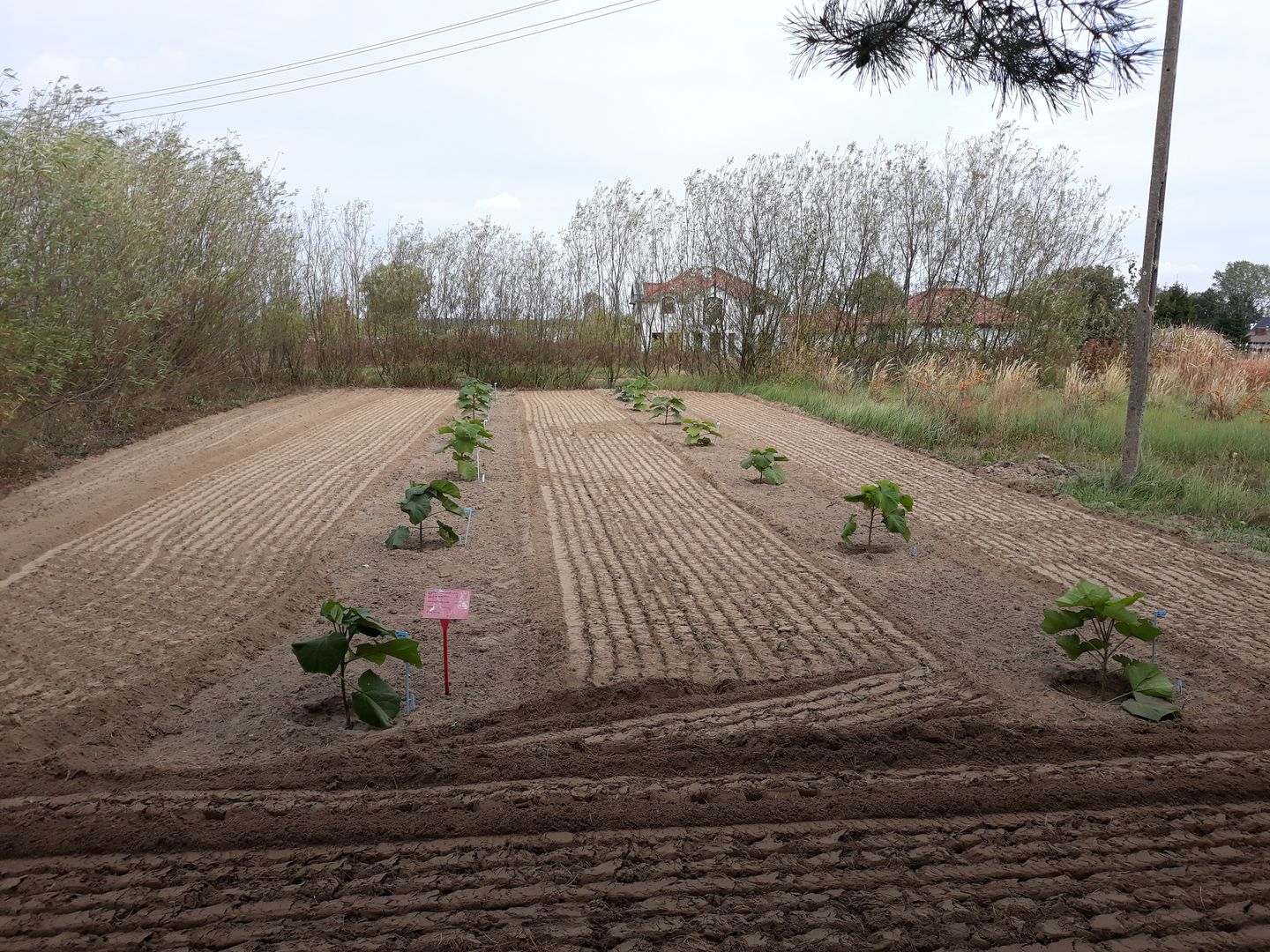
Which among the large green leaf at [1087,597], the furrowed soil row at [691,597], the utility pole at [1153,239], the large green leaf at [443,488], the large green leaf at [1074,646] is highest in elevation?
the utility pole at [1153,239]

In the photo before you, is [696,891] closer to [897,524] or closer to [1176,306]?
[897,524]

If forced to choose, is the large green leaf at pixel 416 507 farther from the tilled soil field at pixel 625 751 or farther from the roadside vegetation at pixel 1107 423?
the roadside vegetation at pixel 1107 423

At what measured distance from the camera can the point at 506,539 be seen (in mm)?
6371

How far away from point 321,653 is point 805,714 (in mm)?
1941

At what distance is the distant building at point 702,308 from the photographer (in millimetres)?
19750

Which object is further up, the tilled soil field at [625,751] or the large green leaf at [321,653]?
the large green leaf at [321,653]

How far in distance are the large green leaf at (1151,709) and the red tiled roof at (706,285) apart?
16.5 m

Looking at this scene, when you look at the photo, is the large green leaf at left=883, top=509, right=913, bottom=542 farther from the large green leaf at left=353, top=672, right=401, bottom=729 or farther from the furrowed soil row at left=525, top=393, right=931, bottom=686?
the large green leaf at left=353, top=672, right=401, bottom=729

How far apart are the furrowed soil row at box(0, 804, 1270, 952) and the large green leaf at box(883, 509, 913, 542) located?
3.22 meters

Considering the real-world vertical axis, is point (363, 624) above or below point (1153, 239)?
below

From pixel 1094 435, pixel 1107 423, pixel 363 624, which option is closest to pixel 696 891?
pixel 363 624

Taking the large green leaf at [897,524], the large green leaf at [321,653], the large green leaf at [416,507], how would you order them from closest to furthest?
the large green leaf at [321,653] → the large green leaf at [416,507] → the large green leaf at [897,524]

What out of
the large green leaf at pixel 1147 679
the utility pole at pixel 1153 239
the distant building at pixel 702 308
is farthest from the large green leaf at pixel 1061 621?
the distant building at pixel 702 308

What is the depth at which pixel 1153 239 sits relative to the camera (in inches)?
303
